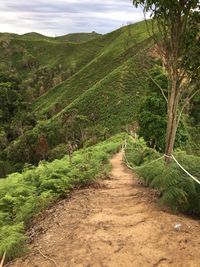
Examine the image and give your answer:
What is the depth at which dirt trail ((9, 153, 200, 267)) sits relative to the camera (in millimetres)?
6410

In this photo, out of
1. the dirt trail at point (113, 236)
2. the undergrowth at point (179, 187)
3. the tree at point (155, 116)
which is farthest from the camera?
the tree at point (155, 116)

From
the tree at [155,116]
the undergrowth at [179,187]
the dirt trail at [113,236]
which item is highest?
the undergrowth at [179,187]

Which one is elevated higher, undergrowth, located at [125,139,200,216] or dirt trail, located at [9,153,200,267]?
undergrowth, located at [125,139,200,216]

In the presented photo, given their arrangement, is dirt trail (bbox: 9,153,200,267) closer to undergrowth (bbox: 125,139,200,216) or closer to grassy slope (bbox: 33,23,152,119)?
undergrowth (bbox: 125,139,200,216)

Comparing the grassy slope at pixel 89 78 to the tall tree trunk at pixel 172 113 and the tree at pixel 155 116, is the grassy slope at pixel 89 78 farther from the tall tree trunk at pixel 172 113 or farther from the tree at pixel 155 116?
the tall tree trunk at pixel 172 113

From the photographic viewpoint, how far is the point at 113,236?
23.6 ft

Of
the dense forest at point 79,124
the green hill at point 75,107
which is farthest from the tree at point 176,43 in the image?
the green hill at point 75,107

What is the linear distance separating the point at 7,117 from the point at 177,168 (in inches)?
3479

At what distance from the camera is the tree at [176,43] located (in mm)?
10060

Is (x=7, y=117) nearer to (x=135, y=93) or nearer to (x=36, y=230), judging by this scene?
(x=135, y=93)

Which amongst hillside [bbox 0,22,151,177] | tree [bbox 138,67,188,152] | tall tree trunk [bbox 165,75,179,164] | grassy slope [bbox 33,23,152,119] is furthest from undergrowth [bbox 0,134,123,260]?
grassy slope [bbox 33,23,152,119]

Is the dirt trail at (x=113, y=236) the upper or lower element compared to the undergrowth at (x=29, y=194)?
upper

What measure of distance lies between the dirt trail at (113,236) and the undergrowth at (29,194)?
0.31 meters

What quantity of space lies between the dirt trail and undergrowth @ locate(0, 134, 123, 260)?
1.00 feet
